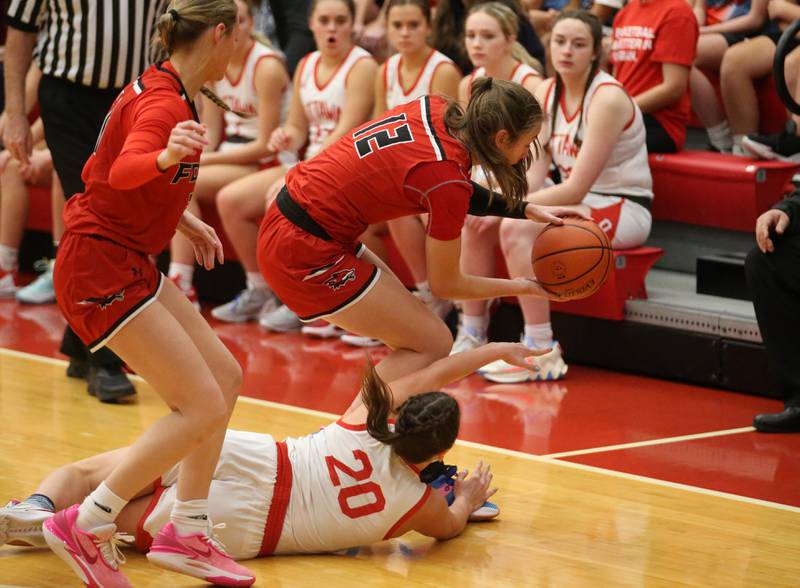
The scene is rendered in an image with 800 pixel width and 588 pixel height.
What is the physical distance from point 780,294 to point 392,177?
1.98 metres

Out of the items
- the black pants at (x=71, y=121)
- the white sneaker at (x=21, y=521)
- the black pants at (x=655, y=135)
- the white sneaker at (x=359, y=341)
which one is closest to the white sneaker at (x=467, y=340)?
the white sneaker at (x=359, y=341)

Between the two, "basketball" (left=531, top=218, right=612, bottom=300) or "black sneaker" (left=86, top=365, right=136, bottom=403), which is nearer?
"basketball" (left=531, top=218, right=612, bottom=300)

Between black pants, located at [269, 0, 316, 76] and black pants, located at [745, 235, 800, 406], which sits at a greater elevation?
black pants, located at [269, 0, 316, 76]

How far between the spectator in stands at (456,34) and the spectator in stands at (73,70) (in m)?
2.24

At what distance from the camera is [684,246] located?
258 inches

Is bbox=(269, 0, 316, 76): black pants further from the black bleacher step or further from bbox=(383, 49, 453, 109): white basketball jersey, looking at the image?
the black bleacher step

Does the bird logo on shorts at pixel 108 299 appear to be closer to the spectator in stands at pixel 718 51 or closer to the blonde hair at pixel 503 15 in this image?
the blonde hair at pixel 503 15

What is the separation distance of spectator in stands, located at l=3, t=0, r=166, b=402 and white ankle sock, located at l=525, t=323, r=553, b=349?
184 centimetres

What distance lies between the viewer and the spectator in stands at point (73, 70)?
4.93 metres

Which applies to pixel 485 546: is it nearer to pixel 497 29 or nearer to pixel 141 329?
pixel 141 329

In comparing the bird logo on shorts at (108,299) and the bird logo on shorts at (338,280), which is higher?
the bird logo on shorts at (108,299)

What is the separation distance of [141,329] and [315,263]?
0.80 m

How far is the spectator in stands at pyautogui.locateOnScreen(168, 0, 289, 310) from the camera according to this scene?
22.3ft

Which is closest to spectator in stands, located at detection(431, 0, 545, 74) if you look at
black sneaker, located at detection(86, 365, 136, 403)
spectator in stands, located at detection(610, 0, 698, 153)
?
spectator in stands, located at detection(610, 0, 698, 153)
